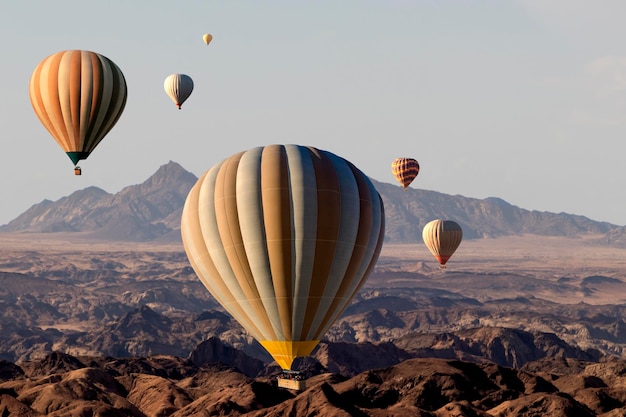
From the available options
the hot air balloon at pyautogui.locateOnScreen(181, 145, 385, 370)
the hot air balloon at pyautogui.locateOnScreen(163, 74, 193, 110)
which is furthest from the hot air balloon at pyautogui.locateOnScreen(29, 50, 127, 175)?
the hot air balloon at pyautogui.locateOnScreen(163, 74, 193, 110)

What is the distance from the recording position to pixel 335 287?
72562 mm

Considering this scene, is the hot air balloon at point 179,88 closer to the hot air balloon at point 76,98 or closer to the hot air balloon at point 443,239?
the hot air balloon at point 443,239

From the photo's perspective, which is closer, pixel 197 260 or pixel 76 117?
pixel 197 260

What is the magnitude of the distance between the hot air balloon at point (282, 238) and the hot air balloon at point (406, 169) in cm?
9866

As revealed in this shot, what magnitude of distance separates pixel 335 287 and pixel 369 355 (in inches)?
4372

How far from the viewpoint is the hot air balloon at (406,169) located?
172 metres

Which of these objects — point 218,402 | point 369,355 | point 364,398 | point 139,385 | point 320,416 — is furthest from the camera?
point 369,355

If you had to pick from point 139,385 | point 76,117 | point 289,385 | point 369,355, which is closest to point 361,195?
point 289,385

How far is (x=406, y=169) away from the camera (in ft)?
567

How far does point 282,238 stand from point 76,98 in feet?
77.8

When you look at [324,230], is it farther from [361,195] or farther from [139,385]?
[139,385]

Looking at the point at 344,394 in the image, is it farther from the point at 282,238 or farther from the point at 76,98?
the point at 282,238

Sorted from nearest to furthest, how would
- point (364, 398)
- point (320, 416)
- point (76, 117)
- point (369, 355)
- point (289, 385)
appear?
1. point (289, 385)
2. point (76, 117)
3. point (320, 416)
4. point (364, 398)
5. point (369, 355)

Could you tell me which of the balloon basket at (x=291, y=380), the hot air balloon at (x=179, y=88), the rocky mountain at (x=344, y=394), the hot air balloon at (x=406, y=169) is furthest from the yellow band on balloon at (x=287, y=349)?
the hot air balloon at (x=406, y=169)
